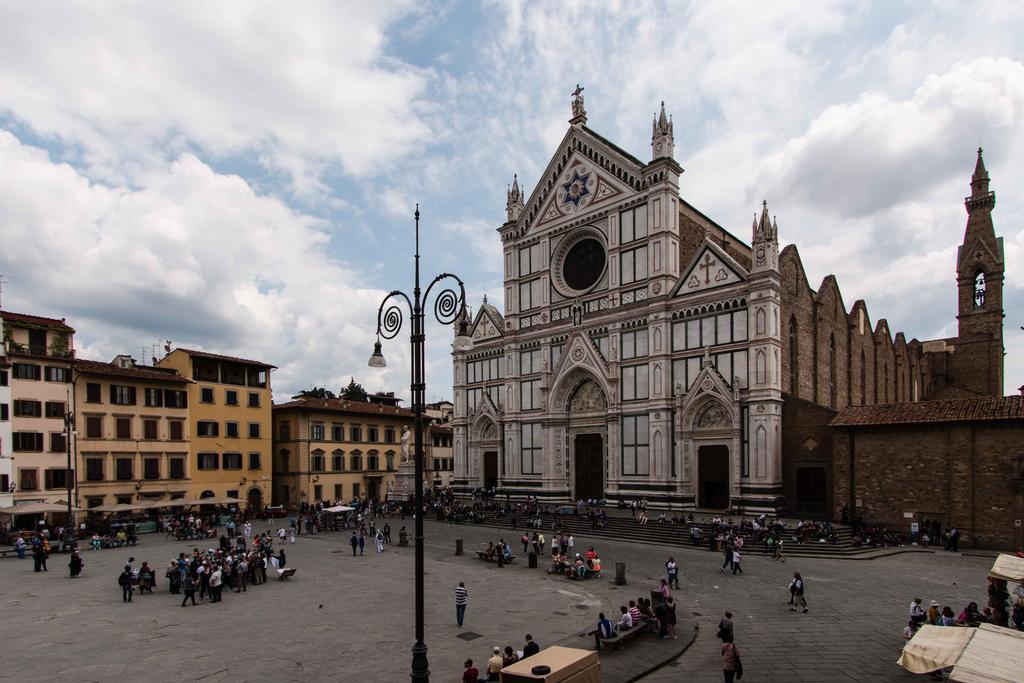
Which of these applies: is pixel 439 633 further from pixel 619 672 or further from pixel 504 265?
pixel 504 265

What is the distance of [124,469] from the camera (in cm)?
4350

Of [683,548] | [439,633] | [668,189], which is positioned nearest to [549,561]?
[683,548]

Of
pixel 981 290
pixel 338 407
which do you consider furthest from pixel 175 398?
pixel 981 290

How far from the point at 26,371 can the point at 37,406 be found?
235cm

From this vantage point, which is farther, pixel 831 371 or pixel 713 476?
pixel 831 371

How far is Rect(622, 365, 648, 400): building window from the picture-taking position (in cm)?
4353

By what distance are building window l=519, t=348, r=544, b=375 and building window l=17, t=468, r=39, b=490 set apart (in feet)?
112

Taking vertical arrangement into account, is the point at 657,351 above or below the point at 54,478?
above

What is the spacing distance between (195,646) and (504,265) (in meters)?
41.0

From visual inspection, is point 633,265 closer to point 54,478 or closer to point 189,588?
point 189,588

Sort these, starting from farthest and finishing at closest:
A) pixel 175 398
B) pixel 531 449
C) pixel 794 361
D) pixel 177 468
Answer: pixel 531 449 < pixel 175 398 < pixel 177 468 < pixel 794 361

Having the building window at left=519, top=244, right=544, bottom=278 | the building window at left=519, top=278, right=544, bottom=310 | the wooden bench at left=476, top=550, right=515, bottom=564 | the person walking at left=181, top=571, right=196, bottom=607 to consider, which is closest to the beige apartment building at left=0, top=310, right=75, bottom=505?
the person walking at left=181, top=571, right=196, bottom=607

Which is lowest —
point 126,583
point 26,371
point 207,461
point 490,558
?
point 490,558

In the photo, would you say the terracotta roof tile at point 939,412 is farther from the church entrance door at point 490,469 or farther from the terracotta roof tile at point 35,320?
the terracotta roof tile at point 35,320
